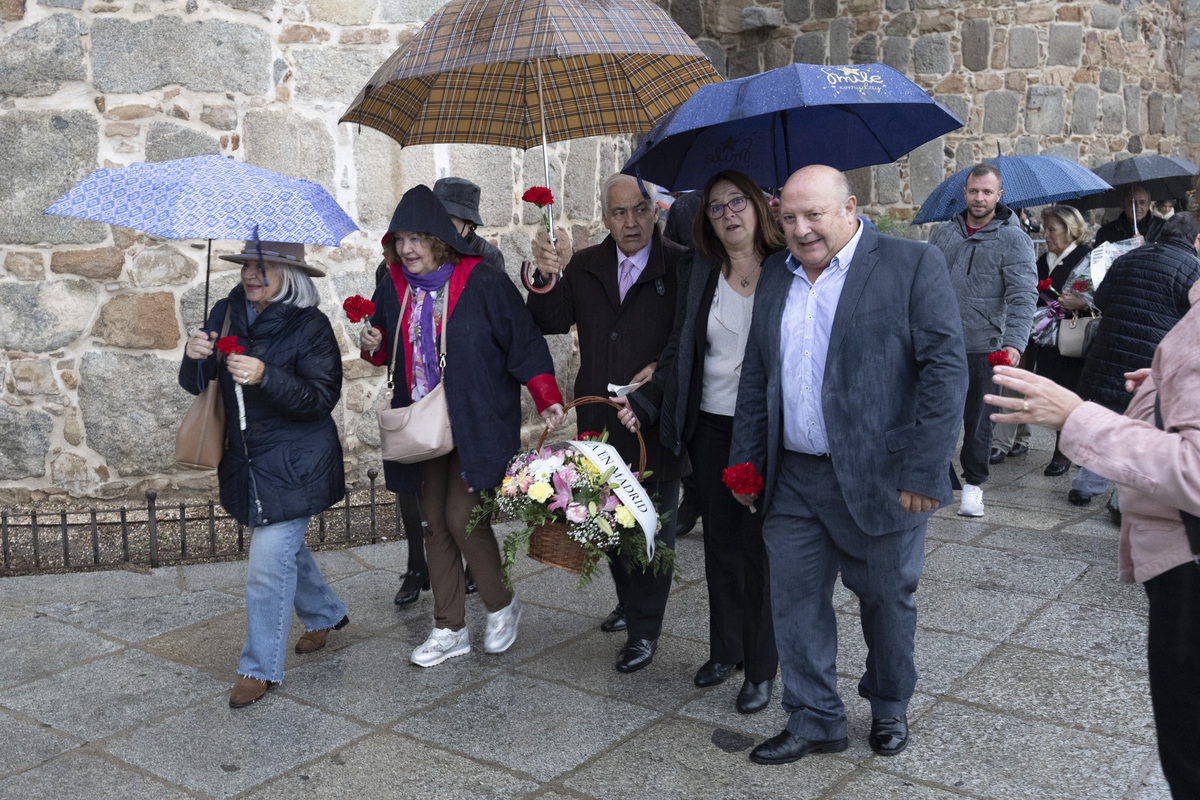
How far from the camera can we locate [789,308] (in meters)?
3.41

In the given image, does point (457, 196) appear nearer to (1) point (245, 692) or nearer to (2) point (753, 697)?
(1) point (245, 692)

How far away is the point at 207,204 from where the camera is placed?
3.63 meters

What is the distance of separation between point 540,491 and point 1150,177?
682 cm

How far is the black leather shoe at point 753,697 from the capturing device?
12.6 feet

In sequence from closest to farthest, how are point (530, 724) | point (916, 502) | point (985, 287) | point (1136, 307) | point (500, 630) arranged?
1. point (916, 502)
2. point (530, 724)
3. point (500, 630)
4. point (1136, 307)
5. point (985, 287)

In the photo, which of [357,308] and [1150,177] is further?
[1150,177]

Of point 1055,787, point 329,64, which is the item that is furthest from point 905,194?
point 1055,787

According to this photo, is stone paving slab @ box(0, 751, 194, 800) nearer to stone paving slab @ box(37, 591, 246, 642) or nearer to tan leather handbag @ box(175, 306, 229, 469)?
tan leather handbag @ box(175, 306, 229, 469)

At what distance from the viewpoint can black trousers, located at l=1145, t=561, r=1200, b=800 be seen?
7.43ft

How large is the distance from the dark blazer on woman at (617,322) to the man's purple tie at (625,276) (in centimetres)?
2

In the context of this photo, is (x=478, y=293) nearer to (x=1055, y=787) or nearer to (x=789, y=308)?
(x=789, y=308)

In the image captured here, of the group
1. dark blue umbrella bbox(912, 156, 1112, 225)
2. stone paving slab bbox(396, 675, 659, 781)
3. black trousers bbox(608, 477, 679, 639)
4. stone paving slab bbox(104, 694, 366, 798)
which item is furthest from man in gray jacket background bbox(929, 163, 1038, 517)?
stone paving slab bbox(104, 694, 366, 798)

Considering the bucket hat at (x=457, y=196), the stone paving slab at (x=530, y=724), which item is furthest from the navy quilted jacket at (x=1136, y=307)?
the stone paving slab at (x=530, y=724)

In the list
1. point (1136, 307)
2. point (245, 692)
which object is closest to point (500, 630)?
point (245, 692)
